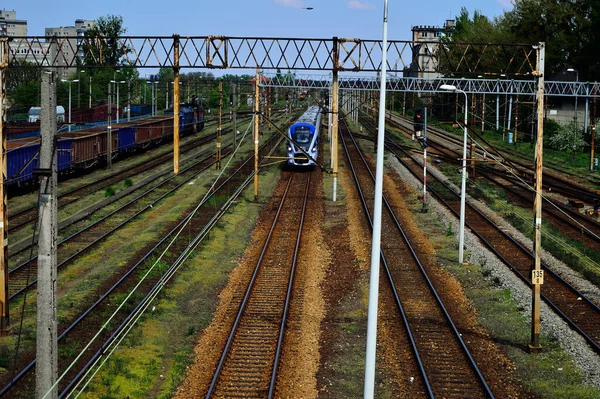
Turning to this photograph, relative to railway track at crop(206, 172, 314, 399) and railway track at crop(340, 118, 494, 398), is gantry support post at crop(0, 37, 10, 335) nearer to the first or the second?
railway track at crop(206, 172, 314, 399)

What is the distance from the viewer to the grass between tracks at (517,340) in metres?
15.1

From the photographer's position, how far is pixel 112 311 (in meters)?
19.1

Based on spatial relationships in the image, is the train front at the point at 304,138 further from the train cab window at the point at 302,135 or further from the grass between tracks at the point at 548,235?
the grass between tracks at the point at 548,235

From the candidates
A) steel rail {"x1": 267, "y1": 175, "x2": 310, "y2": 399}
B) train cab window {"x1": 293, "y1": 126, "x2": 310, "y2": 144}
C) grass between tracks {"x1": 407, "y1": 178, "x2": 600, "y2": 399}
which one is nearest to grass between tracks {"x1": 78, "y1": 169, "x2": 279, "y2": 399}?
steel rail {"x1": 267, "y1": 175, "x2": 310, "y2": 399}

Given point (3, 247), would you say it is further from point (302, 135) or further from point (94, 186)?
point (302, 135)

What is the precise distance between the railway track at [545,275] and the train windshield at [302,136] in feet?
35.8

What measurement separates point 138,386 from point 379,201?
702cm

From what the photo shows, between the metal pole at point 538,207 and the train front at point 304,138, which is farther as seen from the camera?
the train front at point 304,138

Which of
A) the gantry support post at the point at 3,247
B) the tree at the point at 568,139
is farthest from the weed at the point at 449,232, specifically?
the tree at the point at 568,139

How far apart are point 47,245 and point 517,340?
11.7 meters

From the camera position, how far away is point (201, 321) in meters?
19.1

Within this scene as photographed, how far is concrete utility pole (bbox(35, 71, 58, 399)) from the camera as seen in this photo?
10312 mm

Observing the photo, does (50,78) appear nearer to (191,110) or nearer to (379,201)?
(379,201)

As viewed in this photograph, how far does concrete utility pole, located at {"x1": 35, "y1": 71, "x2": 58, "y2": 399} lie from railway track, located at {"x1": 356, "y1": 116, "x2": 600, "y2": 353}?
1051 cm
